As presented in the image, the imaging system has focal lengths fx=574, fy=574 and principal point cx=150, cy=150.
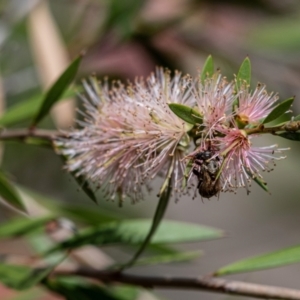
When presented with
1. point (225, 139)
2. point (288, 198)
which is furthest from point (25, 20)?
point (288, 198)

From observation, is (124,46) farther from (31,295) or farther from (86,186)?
(86,186)

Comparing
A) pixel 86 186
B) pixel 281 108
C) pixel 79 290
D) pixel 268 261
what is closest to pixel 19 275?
pixel 79 290

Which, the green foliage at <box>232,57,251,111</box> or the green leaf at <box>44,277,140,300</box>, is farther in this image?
the green leaf at <box>44,277,140,300</box>

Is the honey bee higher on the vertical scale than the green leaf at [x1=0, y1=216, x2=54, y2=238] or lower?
higher

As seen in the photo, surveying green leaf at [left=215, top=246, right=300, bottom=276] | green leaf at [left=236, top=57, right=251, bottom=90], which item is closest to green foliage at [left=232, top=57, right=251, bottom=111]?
green leaf at [left=236, top=57, right=251, bottom=90]

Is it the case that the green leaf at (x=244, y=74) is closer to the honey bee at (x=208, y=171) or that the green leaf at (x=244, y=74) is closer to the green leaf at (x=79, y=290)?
the honey bee at (x=208, y=171)

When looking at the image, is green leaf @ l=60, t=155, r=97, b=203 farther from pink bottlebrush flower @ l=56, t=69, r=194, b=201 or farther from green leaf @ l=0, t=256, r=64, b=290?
green leaf @ l=0, t=256, r=64, b=290
